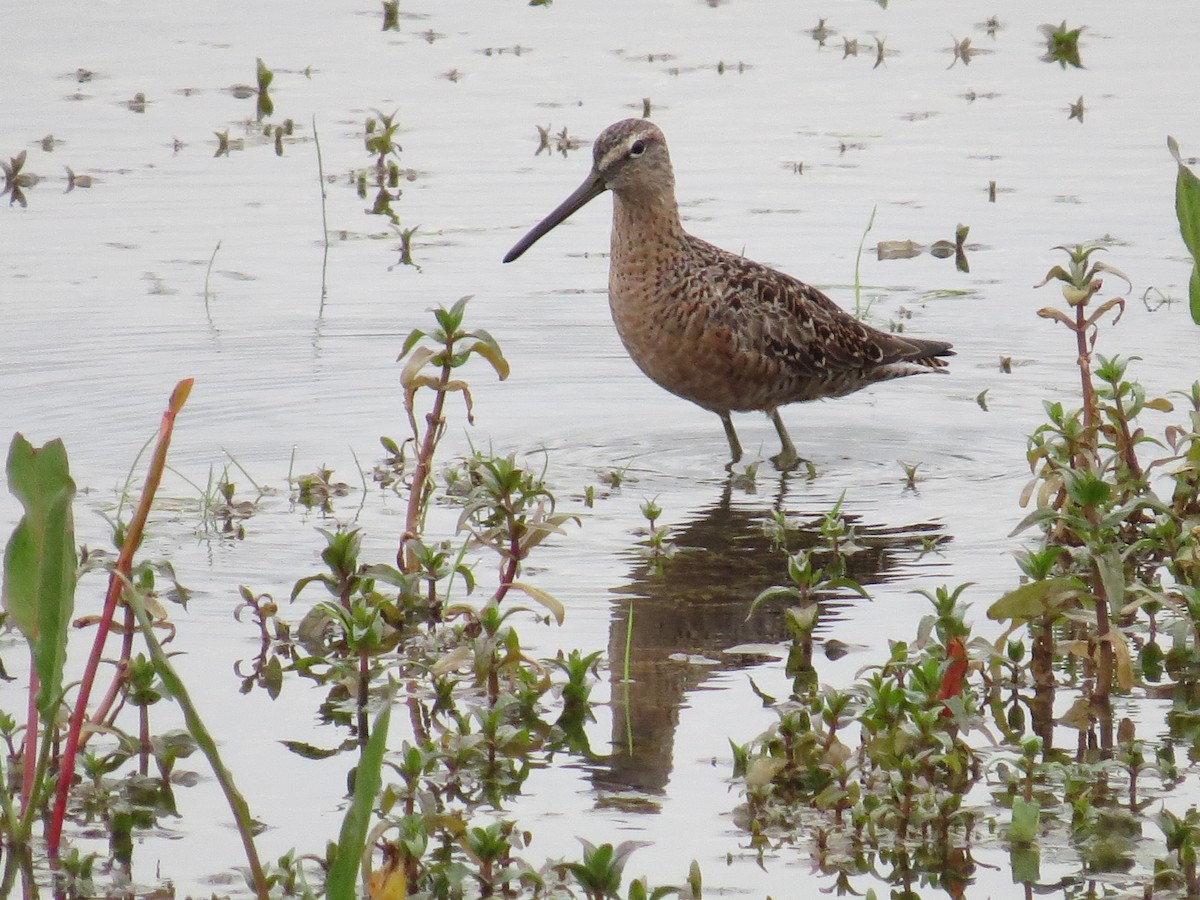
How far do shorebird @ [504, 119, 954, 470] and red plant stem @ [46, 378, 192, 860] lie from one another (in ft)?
11.5

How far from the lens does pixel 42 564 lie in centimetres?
275

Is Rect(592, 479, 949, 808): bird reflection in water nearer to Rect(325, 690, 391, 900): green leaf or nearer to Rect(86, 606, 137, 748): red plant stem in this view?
Rect(86, 606, 137, 748): red plant stem

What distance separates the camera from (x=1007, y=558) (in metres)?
5.16

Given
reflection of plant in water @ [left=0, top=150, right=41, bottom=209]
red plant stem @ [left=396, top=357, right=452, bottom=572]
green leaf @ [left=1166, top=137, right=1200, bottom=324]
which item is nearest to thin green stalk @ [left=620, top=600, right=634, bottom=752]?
red plant stem @ [left=396, top=357, right=452, bottom=572]

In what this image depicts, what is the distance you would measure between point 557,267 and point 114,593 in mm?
5677

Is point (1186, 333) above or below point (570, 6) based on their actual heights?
below

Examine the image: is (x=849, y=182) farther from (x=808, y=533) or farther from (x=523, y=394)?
(x=808, y=533)

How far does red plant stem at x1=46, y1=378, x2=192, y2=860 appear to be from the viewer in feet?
9.08

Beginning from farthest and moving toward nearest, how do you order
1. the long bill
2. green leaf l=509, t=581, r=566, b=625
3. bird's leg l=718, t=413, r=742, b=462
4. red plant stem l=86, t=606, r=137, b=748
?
the long bill
bird's leg l=718, t=413, r=742, b=462
green leaf l=509, t=581, r=566, b=625
red plant stem l=86, t=606, r=137, b=748

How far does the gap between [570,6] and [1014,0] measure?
3042 mm

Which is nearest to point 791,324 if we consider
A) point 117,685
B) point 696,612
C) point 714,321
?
point 714,321

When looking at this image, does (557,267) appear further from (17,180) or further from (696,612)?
(696,612)

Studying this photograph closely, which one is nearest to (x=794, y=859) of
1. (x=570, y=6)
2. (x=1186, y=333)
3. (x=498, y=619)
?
(x=498, y=619)

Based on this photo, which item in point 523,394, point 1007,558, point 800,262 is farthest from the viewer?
point 800,262
